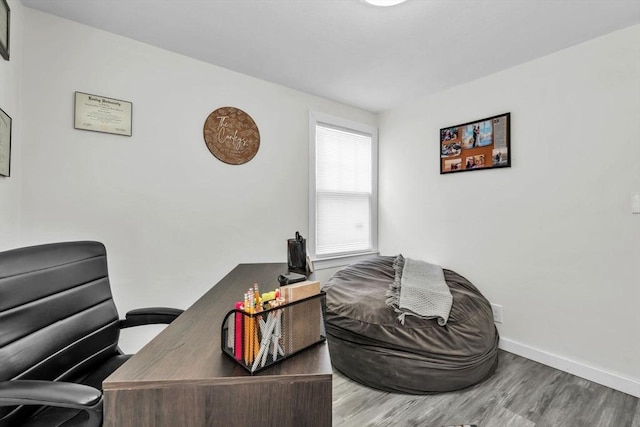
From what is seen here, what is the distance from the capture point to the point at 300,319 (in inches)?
32.9

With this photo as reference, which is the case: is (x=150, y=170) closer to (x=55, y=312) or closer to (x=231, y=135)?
(x=231, y=135)

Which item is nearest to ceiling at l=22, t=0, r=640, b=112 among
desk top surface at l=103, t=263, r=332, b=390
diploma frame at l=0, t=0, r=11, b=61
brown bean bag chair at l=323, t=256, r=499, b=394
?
diploma frame at l=0, t=0, r=11, b=61

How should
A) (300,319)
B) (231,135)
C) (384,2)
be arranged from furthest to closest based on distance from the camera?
1. (231,135)
2. (384,2)
3. (300,319)

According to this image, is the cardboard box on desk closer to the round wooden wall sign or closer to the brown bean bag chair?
the brown bean bag chair

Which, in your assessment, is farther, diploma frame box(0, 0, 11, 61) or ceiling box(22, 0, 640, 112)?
ceiling box(22, 0, 640, 112)

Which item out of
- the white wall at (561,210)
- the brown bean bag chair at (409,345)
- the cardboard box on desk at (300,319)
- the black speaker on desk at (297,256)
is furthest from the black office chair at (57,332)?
the white wall at (561,210)

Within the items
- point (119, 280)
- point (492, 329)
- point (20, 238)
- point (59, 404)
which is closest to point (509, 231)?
point (492, 329)

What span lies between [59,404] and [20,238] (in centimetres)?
147

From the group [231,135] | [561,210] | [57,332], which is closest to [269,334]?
[57,332]

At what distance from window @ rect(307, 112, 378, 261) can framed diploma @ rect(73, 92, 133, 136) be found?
1.61 m

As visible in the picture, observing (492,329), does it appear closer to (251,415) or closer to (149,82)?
(251,415)

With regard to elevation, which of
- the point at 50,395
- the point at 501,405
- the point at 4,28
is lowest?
the point at 501,405

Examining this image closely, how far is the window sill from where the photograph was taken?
3.11m

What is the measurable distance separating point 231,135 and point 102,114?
0.89 meters
